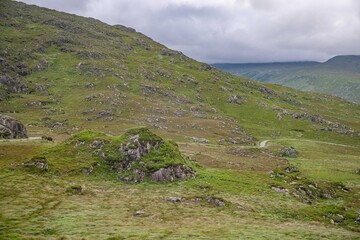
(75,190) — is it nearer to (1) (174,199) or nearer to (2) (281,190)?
(1) (174,199)

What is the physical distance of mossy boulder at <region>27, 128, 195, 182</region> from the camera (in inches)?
2753

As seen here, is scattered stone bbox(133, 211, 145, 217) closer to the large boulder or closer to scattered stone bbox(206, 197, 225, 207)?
scattered stone bbox(206, 197, 225, 207)

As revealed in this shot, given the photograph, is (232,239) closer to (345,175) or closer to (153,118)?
(345,175)

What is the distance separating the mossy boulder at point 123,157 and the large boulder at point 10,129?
24.6m

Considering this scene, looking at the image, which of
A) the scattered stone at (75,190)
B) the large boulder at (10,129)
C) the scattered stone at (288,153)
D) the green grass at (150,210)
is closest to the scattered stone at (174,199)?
the green grass at (150,210)

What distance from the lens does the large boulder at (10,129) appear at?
92.6 m

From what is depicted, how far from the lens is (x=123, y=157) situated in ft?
238

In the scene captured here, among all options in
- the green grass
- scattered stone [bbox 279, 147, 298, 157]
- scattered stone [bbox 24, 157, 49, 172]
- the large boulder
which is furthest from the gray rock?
the large boulder

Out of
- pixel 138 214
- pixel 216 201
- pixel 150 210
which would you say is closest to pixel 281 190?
pixel 216 201

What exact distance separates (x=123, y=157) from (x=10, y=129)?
4351 cm

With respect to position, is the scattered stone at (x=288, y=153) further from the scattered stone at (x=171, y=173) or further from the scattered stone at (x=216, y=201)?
the scattered stone at (x=216, y=201)

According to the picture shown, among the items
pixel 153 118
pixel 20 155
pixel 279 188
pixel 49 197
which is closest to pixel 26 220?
pixel 49 197

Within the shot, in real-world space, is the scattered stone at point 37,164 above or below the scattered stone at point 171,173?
above

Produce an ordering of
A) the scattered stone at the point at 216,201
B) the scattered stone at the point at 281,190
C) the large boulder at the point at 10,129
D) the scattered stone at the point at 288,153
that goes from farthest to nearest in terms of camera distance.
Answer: the scattered stone at the point at 288,153
the large boulder at the point at 10,129
the scattered stone at the point at 281,190
the scattered stone at the point at 216,201
